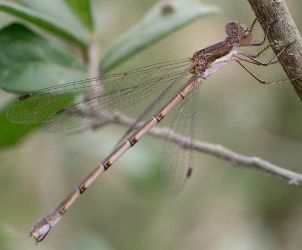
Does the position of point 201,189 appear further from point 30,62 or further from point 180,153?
point 30,62

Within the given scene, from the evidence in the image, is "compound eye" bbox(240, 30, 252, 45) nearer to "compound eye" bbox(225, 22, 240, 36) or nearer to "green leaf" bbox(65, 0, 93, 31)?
"compound eye" bbox(225, 22, 240, 36)

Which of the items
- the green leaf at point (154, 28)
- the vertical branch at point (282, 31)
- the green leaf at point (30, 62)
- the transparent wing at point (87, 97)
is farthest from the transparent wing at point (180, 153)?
the vertical branch at point (282, 31)

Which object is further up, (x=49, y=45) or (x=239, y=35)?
(x=49, y=45)

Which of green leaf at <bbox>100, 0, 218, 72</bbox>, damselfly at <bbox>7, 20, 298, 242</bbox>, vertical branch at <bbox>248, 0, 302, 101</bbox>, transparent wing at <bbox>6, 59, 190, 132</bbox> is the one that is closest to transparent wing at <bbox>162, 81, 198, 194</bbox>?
damselfly at <bbox>7, 20, 298, 242</bbox>

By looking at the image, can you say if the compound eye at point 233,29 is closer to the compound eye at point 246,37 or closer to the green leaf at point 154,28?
the compound eye at point 246,37

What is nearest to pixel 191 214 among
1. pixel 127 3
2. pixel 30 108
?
pixel 127 3

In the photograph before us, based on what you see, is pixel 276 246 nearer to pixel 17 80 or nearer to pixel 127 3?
pixel 127 3

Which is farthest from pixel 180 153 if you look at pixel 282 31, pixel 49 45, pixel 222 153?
pixel 282 31
